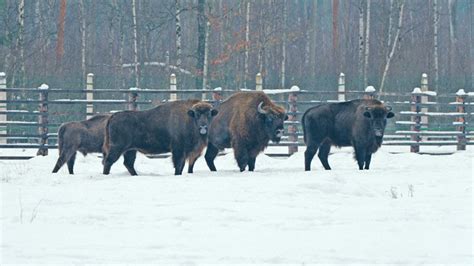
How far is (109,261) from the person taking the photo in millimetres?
6320

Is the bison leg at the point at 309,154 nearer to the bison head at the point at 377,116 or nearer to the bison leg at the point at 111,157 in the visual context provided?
the bison head at the point at 377,116

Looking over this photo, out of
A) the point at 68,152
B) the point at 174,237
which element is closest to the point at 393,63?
the point at 68,152

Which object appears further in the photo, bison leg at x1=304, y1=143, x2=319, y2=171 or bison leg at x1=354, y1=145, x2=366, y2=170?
bison leg at x1=304, y1=143, x2=319, y2=171

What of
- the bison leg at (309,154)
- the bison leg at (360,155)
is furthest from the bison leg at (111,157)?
the bison leg at (360,155)

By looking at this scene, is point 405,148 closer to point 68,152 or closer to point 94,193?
point 68,152

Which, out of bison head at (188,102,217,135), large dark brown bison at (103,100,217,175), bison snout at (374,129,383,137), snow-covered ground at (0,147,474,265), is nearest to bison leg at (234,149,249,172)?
large dark brown bison at (103,100,217,175)

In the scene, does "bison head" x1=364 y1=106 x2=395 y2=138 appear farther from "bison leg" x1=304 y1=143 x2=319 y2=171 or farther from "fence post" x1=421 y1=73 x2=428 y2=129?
"fence post" x1=421 y1=73 x2=428 y2=129

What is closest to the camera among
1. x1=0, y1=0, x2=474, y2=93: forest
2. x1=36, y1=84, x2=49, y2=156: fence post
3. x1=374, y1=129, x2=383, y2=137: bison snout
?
x1=374, y1=129, x2=383, y2=137: bison snout

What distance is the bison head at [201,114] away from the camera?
14.2m

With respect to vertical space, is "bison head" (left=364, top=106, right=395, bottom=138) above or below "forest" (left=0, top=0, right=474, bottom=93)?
below

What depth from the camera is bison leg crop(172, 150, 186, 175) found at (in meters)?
14.2

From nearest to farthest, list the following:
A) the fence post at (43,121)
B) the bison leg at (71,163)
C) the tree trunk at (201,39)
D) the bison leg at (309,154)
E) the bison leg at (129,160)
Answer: the bison leg at (129,160) → the bison leg at (71,163) → the bison leg at (309,154) → the fence post at (43,121) → the tree trunk at (201,39)

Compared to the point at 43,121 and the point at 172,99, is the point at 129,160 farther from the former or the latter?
the point at 172,99

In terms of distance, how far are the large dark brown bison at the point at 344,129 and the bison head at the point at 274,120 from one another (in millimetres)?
1099
